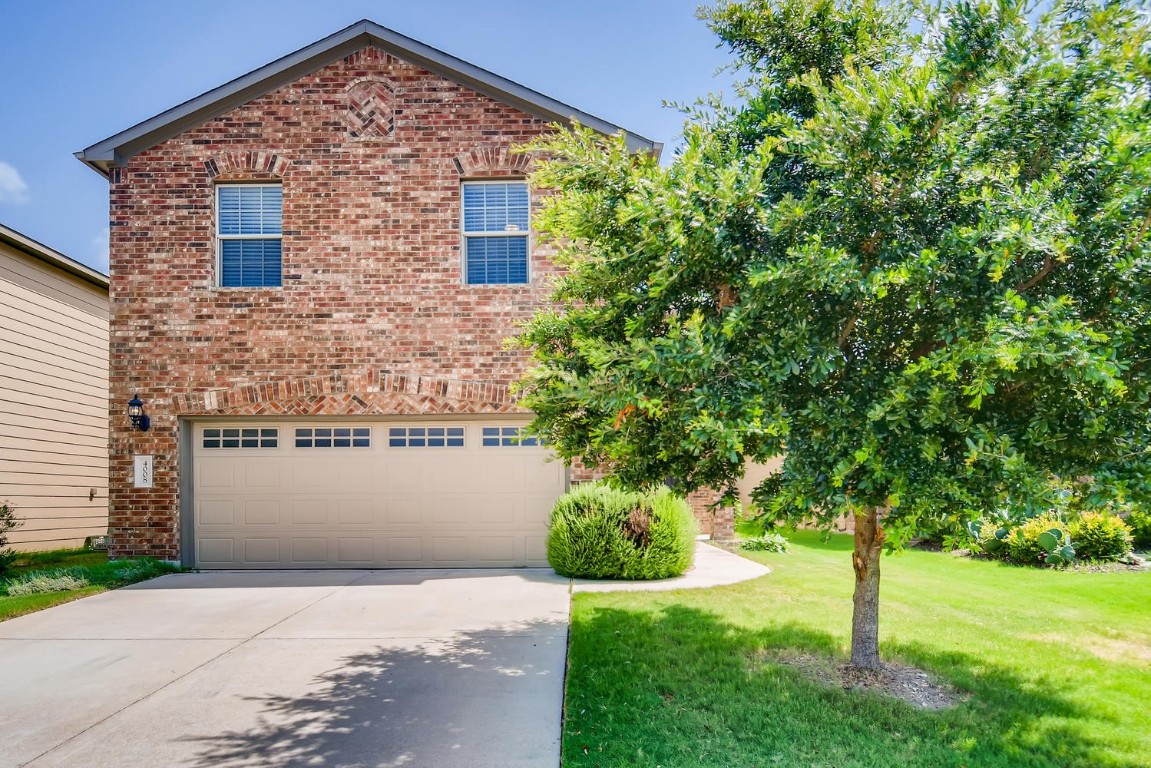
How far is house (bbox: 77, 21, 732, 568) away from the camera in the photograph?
10.9 metres

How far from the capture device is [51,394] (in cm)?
1388

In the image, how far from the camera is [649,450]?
17.6ft

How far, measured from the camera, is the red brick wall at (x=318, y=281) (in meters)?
10.9

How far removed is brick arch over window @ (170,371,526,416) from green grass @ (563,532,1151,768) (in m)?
3.45

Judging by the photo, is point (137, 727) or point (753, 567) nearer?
point (137, 727)

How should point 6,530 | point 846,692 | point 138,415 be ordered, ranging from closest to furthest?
point 846,692
point 138,415
point 6,530

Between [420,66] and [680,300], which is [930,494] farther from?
[420,66]

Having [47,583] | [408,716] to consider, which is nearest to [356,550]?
[47,583]

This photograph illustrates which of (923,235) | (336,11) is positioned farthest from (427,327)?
(923,235)

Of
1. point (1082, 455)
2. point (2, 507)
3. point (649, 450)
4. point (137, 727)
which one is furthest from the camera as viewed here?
point (2, 507)

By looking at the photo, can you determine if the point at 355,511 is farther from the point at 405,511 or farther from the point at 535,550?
the point at 535,550

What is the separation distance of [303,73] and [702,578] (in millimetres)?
9067

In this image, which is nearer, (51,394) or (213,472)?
(213,472)

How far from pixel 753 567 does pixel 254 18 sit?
9916 mm
